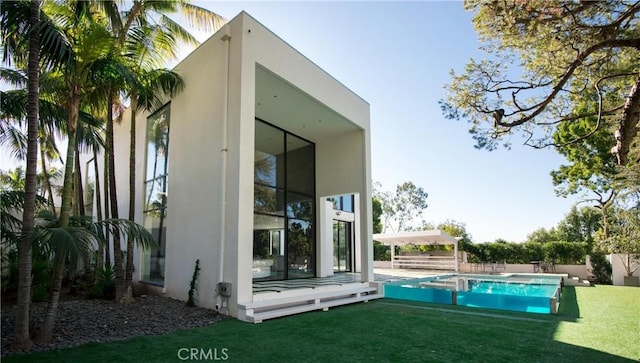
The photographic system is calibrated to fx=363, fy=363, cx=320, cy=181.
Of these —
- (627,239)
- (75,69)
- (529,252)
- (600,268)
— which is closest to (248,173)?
(75,69)

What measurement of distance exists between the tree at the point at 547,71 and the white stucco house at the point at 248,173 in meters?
3.74

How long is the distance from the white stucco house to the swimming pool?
4.49 ft

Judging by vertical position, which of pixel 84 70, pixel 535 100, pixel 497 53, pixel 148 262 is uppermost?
pixel 497 53

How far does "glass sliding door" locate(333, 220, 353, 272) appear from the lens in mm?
15633

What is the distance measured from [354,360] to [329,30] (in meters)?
8.53

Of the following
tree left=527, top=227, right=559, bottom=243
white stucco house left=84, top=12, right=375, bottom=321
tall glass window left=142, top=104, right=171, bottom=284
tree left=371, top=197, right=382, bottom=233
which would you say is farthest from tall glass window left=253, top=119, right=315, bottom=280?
tree left=527, top=227, right=559, bottom=243

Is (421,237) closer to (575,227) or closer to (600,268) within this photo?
(600,268)

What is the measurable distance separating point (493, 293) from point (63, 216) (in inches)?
405

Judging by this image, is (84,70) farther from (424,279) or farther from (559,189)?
(559,189)

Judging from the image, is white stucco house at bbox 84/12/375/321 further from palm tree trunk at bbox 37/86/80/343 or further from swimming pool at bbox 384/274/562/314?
palm tree trunk at bbox 37/86/80/343

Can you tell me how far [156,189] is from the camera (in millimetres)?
10117

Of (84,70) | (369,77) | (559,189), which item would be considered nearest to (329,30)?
(369,77)

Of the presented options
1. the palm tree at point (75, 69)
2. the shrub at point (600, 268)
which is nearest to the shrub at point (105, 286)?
the palm tree at point (75, 69)

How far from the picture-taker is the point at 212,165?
769cm
